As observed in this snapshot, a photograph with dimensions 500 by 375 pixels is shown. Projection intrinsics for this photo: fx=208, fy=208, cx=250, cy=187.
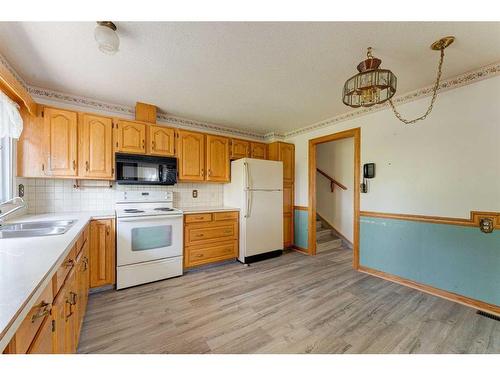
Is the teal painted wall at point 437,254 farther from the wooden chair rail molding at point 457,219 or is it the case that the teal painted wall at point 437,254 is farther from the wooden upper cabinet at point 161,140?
the wooden upper cabinet at point 161,140

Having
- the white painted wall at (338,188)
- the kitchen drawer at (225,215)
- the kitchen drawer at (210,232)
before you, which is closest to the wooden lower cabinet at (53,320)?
the kitchen drawer at (210,232)

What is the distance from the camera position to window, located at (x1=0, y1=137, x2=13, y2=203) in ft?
6.44

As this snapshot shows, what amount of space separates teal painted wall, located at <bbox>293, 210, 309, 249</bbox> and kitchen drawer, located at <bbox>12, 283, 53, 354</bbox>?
3.37 m

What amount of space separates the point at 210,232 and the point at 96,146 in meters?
1.75

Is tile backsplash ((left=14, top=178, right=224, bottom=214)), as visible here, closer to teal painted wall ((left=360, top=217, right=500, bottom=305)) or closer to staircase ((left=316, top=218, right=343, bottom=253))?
staircase ((left=316, top=218, right=343, bottom=253))

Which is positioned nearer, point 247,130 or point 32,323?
point 32,323

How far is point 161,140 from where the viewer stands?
2.82 m

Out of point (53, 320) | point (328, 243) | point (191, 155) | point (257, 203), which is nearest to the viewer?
point (53, 320)

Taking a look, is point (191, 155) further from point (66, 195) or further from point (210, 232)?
point (66, 195)

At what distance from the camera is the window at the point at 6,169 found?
77.3 inches

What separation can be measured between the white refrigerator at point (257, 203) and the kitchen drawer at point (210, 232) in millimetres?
155

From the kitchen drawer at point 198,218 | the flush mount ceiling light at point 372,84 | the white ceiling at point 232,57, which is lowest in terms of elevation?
the kitchen drawer at point 198,218

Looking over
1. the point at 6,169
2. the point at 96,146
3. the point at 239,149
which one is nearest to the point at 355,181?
the point at 239,149
